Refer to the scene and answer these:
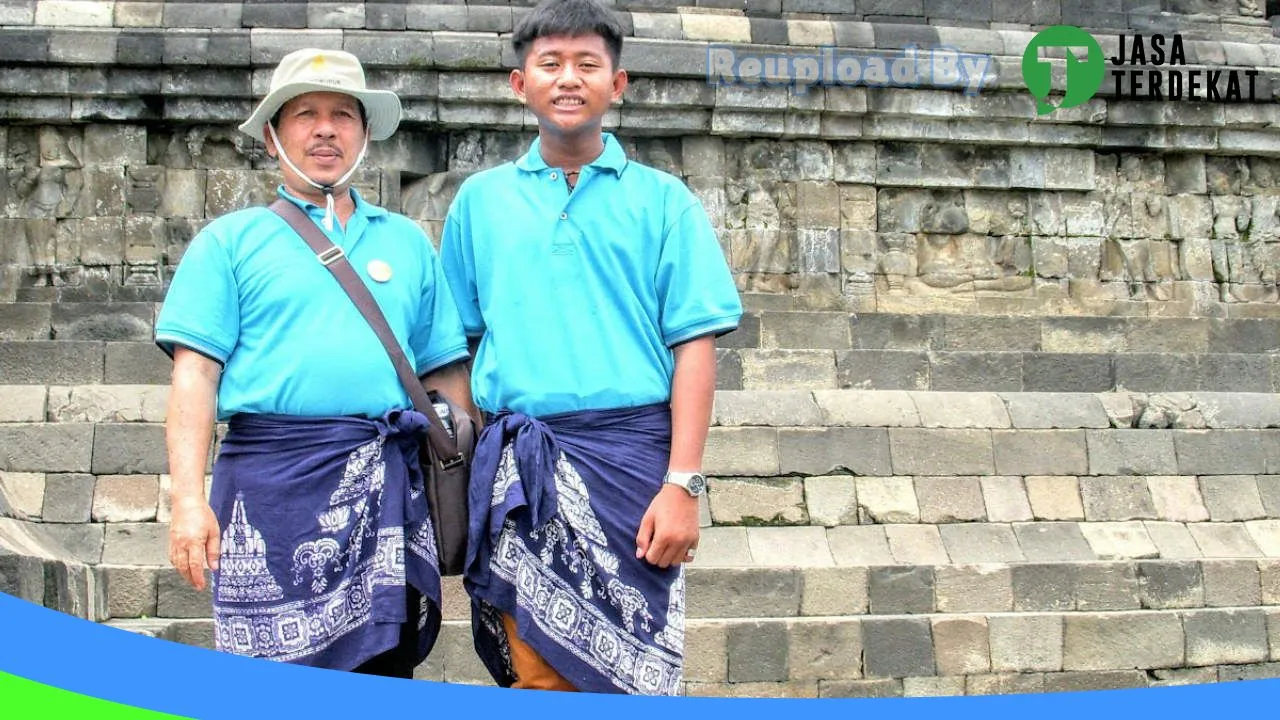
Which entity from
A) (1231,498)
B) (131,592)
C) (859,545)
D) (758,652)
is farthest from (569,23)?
(1231,498)

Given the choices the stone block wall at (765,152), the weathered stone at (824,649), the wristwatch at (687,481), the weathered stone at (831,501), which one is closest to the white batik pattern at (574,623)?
the wristwatch at (687,481)

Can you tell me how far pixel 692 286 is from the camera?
393 centimetres

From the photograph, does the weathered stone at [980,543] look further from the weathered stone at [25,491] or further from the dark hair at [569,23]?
the dark hair at [569,23]

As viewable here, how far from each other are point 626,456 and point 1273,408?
7.34 metres

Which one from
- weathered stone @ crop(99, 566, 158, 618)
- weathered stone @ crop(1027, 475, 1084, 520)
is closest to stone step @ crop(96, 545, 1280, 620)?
weathered stone @ crop(99, 566, 158, 618)

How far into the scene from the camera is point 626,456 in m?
3.86

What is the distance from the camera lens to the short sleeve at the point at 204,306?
379 cm

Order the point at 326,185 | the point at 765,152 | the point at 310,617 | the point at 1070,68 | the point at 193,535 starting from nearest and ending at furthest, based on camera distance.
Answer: the point at 193,535
the point at 310,617
the point at 326,185
the point at 765,152
the point at 1070,68

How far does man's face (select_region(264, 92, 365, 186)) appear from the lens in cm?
401

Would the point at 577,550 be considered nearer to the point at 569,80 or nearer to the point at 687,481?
the point at 687,481

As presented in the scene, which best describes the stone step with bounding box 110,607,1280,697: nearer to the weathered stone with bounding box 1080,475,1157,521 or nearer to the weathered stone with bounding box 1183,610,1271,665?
the weathered stone with bounding box 1183,610,1271,665

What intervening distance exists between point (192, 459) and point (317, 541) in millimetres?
375

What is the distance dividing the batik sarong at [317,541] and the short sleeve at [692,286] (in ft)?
2.32

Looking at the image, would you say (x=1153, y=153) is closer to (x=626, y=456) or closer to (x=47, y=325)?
(x=47, y=325)
